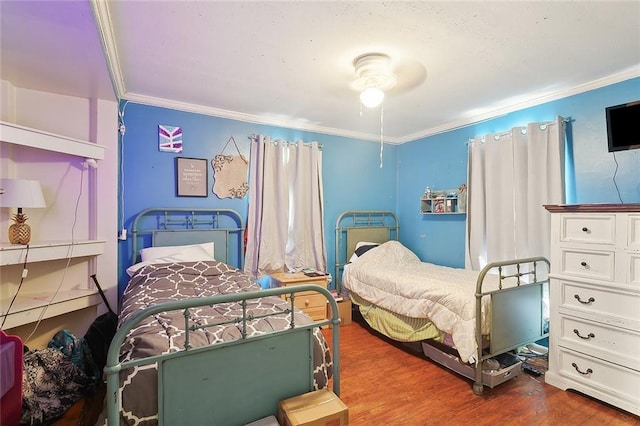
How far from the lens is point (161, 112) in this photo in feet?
10.3

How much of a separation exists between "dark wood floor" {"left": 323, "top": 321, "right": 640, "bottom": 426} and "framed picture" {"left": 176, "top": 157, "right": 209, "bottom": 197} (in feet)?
7.52

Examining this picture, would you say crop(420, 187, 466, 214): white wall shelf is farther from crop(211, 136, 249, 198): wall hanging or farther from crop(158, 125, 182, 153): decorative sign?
crop(158, 125, 182, 153): decorative sign

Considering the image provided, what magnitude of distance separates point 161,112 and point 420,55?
2.56 meters

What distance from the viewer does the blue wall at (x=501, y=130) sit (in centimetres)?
248

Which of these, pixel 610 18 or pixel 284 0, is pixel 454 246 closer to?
pixel 610 18

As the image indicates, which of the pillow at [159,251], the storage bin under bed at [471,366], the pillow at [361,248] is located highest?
the pillow at [159,251]

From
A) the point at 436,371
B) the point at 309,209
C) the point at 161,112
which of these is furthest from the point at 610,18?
the point at 161,112

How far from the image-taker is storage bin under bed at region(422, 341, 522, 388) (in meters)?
2.23

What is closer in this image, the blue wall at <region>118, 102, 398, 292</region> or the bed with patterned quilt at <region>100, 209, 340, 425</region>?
the bed with patterned quilt at <region>100, 209, 340, 425</region>

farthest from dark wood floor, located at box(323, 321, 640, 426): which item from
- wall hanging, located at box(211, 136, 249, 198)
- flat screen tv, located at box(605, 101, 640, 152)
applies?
wall hanging, located at box(211, 136, 249, 198)

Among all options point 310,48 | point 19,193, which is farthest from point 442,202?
point 19,193

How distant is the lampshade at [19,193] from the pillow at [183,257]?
0.85 m

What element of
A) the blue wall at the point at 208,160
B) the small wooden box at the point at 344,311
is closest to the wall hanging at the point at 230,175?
the blue wall at the point at 208,160

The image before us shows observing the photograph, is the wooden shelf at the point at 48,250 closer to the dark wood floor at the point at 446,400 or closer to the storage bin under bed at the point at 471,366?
the dark wood floor at the point at 446,400
